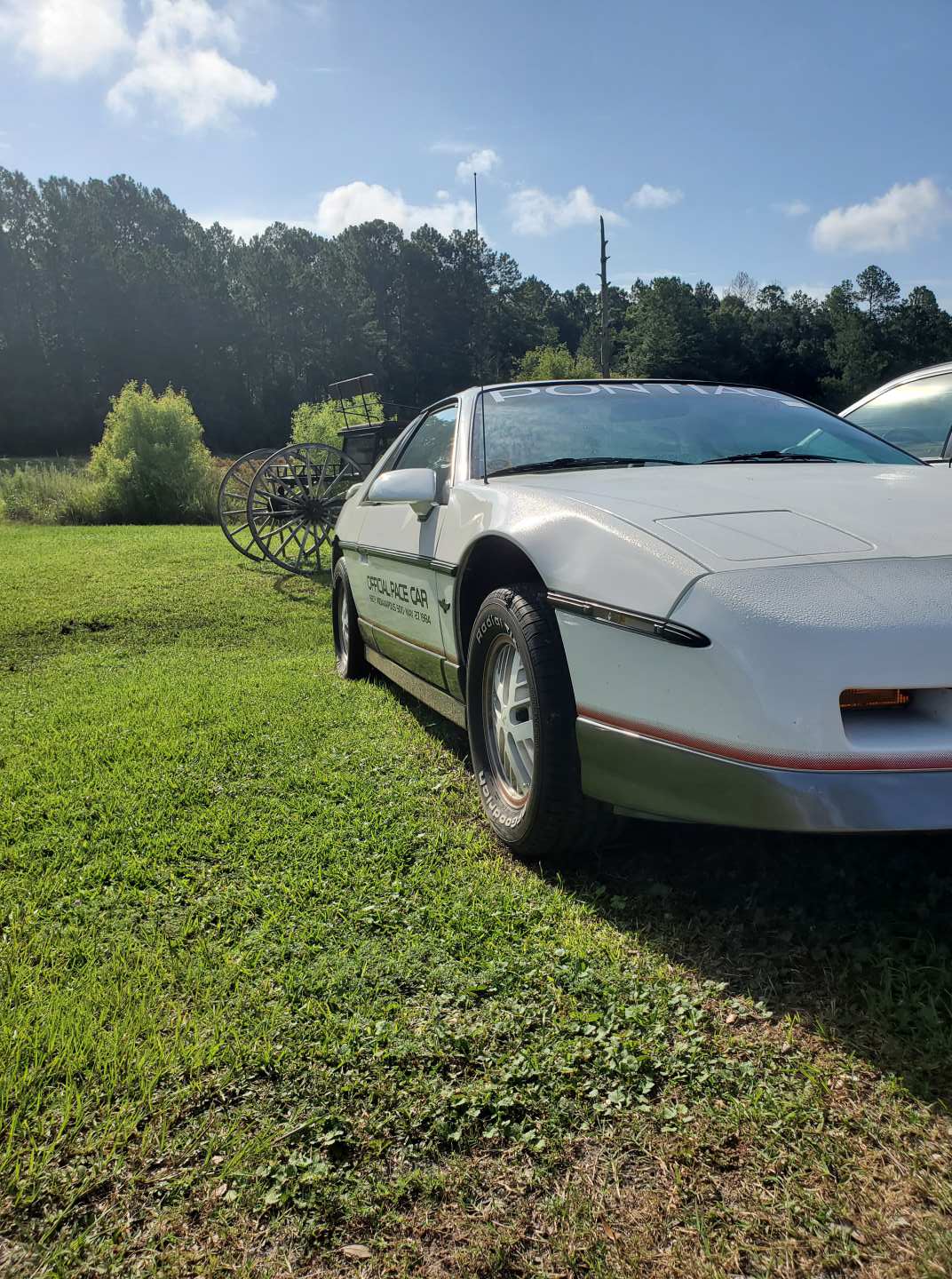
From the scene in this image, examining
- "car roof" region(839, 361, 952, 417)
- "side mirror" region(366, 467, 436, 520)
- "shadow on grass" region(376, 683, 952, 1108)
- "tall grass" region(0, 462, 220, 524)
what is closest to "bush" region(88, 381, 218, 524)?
"tall grass" region(0, 462, 220, 524)

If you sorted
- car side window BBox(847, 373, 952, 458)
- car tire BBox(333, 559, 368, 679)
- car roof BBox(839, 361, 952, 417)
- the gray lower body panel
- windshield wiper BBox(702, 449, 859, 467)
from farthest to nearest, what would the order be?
car tire BBox(333, 559, 368, 679) → car roof BBox(839, 361, 952, 417) → car side window BBox(847, 373, 952, 458) → windshield wiper BBox(702, 449, 859, 467) → the gray lower body panel

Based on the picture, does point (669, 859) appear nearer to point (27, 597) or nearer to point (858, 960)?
point (858, 960)

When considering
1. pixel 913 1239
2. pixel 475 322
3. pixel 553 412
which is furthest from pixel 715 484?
pixel 475 322

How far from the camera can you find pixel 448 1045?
1822mm

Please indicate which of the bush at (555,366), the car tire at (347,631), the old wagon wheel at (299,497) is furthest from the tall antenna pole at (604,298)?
the car tire at (347,631)

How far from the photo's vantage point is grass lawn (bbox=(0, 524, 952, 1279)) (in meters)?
1.38

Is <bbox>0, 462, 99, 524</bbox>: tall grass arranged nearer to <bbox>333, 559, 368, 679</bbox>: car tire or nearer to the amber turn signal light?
<bbox>333, 559, 368, 679</bbox>: car tire

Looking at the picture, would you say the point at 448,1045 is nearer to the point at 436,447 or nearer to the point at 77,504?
the point at 436,447

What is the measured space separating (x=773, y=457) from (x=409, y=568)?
56.5 inches

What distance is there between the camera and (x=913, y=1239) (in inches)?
51.6

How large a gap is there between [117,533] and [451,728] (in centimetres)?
1148

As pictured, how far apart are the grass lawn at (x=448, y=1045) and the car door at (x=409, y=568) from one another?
24.1 inches

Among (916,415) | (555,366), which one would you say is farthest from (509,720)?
(555,366)

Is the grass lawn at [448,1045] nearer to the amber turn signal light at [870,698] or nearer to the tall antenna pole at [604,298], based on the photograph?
the amber turn signal light at [870,698]
